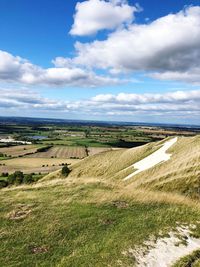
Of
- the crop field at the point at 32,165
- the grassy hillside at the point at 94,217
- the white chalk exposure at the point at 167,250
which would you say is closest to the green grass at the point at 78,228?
the grassy hillside at the point at 94,217

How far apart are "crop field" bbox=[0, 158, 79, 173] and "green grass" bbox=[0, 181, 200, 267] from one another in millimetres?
81653

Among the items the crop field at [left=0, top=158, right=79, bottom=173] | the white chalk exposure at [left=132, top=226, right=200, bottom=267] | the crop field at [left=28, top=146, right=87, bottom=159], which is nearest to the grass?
the white chalk exposure at [left=132, top=226, right=200, bottom=267]

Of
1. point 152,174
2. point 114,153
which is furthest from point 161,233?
point 114,153

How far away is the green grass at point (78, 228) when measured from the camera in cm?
1491

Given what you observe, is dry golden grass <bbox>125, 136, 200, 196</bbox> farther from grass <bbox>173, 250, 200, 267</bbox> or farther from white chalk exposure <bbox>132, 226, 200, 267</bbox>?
grass <bbox>173, 250, 200, 267</bbox>

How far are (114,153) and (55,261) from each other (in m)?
34.7

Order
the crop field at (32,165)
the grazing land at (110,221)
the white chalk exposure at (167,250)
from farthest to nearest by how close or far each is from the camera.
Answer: the crop field at (32,165)
the grazing land at (110,221)
the white chalk exposure at (167,250)

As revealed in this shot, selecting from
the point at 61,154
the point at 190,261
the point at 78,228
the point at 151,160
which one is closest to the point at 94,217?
the point at 78,228

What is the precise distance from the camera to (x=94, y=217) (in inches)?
801

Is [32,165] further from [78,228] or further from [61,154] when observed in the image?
[78,228]

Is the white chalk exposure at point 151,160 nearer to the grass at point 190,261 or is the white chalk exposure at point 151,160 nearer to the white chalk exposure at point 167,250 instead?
the white chalk exposure at point 167,250

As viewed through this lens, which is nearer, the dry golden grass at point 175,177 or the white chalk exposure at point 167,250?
the white chalk exposure at point 167,250

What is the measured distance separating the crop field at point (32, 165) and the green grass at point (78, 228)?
268ft

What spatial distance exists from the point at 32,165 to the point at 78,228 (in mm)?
101397
